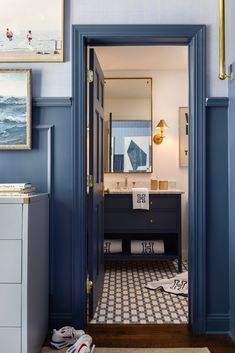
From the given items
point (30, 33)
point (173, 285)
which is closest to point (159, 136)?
point (173, 285)

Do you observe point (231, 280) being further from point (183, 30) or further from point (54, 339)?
point (183, 30)

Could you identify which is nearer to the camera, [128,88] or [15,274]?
[15,274]

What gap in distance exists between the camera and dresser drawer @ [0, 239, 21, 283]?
1.60m

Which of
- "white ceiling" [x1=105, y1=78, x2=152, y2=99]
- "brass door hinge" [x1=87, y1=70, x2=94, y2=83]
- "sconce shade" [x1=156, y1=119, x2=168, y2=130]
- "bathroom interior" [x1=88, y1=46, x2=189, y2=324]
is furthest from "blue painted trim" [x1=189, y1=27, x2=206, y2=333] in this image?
"white ceiling" [x1=105, y1=78, x2=152, y2=99]

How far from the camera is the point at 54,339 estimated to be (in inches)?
74.6

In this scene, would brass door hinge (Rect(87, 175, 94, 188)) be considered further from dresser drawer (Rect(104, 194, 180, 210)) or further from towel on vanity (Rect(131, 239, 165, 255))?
towel on vanity (Rect(131, 239, 165, 255))

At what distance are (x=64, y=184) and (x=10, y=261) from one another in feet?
2.20

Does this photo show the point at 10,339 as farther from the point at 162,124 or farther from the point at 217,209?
the point at 162,124

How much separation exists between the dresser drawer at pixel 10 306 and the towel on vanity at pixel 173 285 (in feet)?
5.41

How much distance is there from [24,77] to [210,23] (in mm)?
1336

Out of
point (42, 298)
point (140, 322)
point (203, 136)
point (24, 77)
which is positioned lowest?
point (140, 322)

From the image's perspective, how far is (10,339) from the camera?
62.6 inches

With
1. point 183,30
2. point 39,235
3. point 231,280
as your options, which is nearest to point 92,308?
point 39,235

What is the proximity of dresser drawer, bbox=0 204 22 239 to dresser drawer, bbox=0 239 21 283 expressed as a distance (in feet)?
0.12
